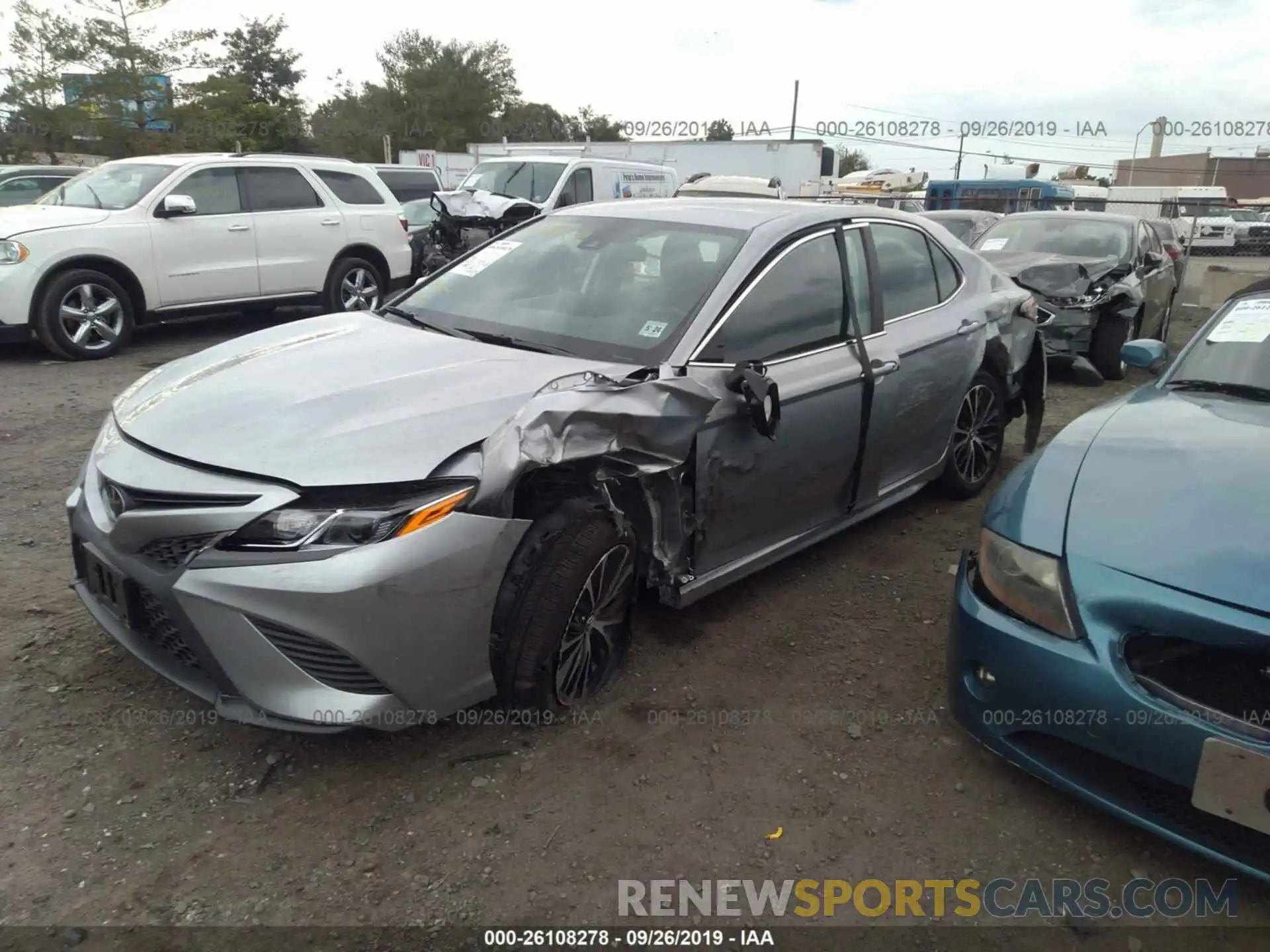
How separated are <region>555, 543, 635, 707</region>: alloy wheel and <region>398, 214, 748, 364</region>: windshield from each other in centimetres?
73

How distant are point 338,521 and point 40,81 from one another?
2594 centimetres

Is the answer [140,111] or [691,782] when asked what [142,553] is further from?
[140,111]

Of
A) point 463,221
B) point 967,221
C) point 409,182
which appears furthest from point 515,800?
point 409,182

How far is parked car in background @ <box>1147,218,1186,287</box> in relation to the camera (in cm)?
1055

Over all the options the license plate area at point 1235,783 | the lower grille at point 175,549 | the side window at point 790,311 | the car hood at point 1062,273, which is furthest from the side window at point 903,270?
the car hood at point 1062,273

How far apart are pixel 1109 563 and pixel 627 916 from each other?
1540 millimetres

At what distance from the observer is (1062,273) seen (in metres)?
8.06

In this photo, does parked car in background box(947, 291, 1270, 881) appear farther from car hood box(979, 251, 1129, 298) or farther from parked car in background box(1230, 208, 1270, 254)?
parked car in background box(1230, 208, 1270, 254)

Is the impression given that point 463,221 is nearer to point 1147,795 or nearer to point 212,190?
point 212,190

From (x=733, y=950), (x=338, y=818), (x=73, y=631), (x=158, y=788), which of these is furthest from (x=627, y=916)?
(x=73, y=631)

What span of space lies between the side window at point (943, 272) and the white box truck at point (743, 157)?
22.0 m

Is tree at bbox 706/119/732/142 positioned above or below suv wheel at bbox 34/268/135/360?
above

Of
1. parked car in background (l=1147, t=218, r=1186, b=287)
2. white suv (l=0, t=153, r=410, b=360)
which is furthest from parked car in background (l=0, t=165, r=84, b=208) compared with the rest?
parked car in background (l=1147, t=218, r=1186, b=287)

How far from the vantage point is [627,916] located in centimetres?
215
